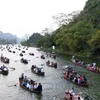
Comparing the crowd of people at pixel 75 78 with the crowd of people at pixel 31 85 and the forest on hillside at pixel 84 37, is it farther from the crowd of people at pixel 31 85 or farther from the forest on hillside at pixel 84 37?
the forest on hillside at pixel 84 37

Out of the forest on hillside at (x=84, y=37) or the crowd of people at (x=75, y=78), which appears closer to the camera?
the crowd of people at (x=75, y=78)

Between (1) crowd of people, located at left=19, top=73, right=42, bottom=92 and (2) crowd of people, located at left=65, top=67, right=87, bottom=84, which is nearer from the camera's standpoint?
(1) crowd of people, located at left=19, top=73, right=42, bottom=92

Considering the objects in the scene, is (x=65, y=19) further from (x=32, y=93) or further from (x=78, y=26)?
(x=32, y=93)

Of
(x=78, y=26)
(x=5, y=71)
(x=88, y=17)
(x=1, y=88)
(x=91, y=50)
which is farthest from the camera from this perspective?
(x=88, y=17)

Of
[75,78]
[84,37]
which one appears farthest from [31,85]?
[84,37]

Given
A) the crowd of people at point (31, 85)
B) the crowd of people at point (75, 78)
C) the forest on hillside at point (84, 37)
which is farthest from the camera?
the forest on hillside at point (84, 37)

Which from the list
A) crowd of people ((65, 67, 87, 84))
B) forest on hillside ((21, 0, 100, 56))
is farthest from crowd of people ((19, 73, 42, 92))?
forest on hillside ((21, 0, 100, 56))

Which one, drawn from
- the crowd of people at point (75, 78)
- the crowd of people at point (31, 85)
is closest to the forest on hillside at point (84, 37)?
the crowd of people at point (75, 78)

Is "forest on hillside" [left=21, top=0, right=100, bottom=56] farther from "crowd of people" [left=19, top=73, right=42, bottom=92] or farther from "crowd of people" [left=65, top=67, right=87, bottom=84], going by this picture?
"crowd of people" [left=19, top=73, right=42, bottom=92]

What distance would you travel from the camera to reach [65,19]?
5413 inches

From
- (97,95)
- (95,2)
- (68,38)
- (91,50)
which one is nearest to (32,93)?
(97,95)

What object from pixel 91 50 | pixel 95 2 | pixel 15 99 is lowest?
pixel 15 99

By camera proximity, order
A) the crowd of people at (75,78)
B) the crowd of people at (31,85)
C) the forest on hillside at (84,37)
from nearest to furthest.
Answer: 1. the crowd of people at (31,85)
2. the crowd of people at (75,78)
3. the forest on hillside at (84,37)

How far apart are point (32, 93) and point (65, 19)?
102 meters
